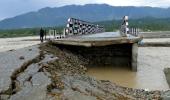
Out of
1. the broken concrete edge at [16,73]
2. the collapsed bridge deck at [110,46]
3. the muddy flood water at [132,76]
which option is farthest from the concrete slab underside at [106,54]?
the broken concrete edge at [16,73]

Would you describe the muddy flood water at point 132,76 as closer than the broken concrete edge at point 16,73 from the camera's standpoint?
No

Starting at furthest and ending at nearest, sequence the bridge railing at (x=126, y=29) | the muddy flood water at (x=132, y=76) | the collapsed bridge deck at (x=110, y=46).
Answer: the bridge railing at (x=126, y=29), the collapsed bridge deck at (x=110, y=46), the muddy flood water at (x=132, y=76)

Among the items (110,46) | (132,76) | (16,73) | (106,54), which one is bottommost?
(132,76)

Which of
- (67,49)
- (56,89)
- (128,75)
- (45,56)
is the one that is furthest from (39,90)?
(67,49)

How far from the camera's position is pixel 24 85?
7.75 metres

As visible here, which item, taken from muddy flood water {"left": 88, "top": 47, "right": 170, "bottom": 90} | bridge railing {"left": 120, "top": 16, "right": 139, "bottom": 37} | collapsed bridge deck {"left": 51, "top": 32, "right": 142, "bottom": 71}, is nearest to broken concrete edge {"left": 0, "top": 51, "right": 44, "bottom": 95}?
collapsed bridge deck {"left": 51, "top": 32, "right": 142, "bottom": 71}

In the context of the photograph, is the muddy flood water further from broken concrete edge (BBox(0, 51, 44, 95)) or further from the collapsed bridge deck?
broken concrete edge (BBox(0, 51, 44, 95))

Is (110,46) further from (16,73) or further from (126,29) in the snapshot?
(16,73)

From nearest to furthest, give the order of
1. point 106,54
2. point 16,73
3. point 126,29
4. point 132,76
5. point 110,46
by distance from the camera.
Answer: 1. point 16,73
2. point 132,76
3. point 110,46
4. point 106,54
5. point 126,29

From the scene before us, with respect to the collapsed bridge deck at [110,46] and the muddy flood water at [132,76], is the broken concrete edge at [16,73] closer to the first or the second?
the collapsed bridge deck at [110,46]

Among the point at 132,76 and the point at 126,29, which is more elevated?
the point at 126,29

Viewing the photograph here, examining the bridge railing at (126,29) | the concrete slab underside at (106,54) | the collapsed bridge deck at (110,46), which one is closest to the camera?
the collapsed bridge deck at (110,46)

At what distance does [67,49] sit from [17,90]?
31.0 feet

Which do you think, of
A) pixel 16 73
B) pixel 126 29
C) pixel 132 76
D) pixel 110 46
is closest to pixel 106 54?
pixel 110 46
